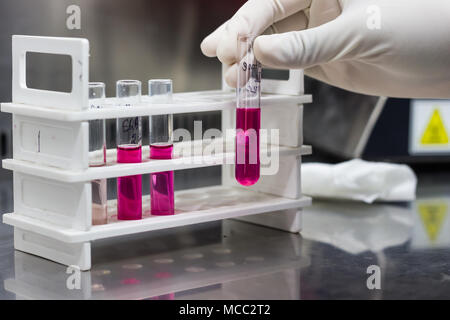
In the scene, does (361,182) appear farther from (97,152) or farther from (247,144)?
(97,152)

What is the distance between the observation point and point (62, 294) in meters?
1.25

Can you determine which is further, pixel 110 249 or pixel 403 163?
pixel 403 163

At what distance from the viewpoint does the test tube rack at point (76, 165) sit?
1346mm

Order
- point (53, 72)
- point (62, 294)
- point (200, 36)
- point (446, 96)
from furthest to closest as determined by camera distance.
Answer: point (200, 36), point (53, 72), point (446, 96), point (62, 294)

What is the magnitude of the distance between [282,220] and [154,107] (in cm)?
45

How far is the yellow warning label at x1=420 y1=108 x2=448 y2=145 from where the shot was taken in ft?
7.48

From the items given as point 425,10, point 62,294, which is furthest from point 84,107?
point 425,10

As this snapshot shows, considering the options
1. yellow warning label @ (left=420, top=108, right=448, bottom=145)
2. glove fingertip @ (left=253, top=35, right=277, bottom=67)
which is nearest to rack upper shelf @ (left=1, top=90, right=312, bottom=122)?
glove fingertip @ (left=253, top=35, right=277, bottom=67)

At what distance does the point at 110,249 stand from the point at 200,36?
0.97 metres

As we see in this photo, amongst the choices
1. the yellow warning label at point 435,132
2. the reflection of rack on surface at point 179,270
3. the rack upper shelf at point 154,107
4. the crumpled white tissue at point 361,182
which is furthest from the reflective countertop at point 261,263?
the yellow warning label at point 435,132

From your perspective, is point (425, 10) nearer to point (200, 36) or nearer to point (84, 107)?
point (84, 107)

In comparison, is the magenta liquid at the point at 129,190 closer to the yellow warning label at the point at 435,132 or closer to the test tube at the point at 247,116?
the test tube at the point at 247,116

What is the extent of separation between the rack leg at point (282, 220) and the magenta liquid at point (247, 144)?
26 cm

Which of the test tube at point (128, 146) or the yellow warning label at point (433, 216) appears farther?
the yellow warning label at point (433, 216)
